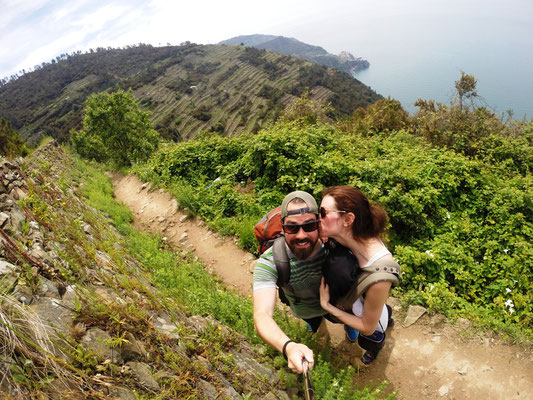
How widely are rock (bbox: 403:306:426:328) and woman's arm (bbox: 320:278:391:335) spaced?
7.73ft

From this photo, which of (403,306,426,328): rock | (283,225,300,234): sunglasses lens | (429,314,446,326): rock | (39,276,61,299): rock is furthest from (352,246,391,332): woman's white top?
(39,276,61,299): rock

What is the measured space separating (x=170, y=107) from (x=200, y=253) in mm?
113092

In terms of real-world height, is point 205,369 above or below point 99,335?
below

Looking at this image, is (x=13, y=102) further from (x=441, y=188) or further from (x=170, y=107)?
(x=441, y=188)

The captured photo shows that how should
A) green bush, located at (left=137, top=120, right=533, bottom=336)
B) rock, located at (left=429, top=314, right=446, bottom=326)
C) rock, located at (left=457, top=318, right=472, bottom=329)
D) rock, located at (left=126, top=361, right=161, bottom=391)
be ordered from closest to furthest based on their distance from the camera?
rock, located at (left=126, top=361, right=161, bottom=391), rock, located at (left=457, top=318, right=472, bottom=329), rock, located at (left=429, top=314, right=446, bottom=326), green bush, located at (left=137, top=120, right=533, bottom=336)

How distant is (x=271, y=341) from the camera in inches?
86.0

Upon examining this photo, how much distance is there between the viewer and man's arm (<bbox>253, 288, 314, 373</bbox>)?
192cm

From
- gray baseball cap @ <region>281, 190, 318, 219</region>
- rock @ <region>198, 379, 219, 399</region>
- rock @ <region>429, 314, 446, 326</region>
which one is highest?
gray baseball cap @ <region>281, 190, 318, 219</region>

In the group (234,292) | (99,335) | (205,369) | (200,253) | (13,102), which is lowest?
(234,292)

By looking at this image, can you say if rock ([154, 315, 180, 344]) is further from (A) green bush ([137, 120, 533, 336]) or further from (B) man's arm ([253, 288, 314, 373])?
(A) green bush ([137, 120, 533, 336])

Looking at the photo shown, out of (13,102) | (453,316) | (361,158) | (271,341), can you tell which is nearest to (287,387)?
(271,341)

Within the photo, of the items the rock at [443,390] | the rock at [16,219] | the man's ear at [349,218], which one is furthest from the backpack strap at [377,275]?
the rock at [16,219]

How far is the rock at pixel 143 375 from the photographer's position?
2.16m

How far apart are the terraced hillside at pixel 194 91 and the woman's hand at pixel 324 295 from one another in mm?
76118
